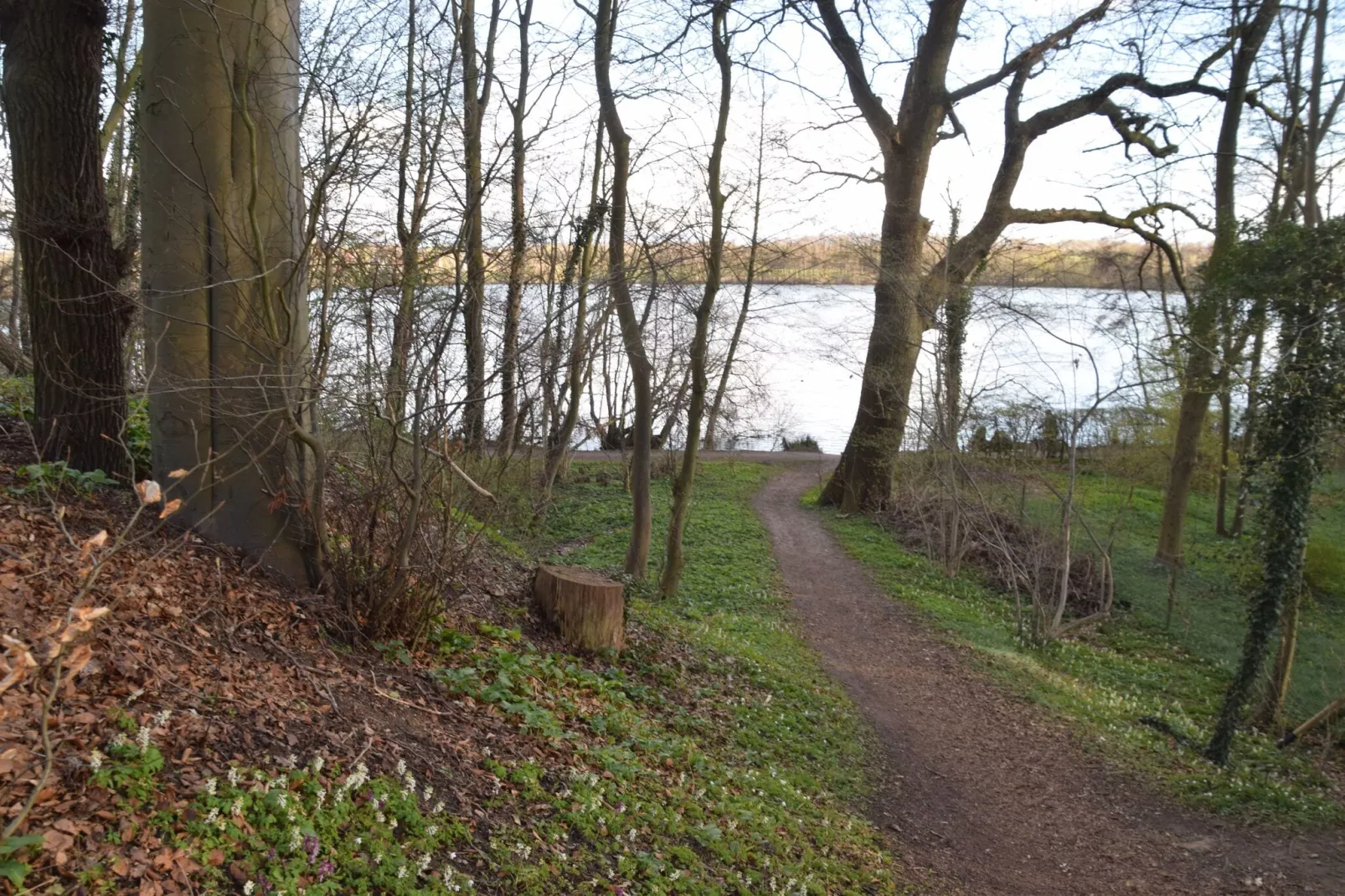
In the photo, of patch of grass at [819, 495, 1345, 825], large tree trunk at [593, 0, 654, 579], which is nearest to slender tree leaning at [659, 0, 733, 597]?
large tree trunk at [593, 0, 654, 579]

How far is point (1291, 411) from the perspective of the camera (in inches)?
328

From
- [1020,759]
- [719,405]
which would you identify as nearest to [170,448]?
[1020,759]

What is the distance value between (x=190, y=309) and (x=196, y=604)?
183cm

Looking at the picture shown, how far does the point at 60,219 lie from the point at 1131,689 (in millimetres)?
12750

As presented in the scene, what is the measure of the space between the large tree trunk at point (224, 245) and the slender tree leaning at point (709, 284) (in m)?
7.62

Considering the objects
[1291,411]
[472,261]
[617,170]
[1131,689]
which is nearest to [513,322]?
[472,261]

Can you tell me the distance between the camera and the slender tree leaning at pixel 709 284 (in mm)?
12383

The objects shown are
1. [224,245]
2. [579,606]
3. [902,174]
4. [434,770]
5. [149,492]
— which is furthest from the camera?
[902,174]

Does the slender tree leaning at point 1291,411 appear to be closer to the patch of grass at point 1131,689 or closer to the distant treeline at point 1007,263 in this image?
the patch of grass at point 1131,689

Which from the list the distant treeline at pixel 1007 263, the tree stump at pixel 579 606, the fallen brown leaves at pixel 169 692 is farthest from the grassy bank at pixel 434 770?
the distant treeline at pixel 1007 263

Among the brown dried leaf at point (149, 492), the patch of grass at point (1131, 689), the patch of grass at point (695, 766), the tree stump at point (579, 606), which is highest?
the brown dried leaf at point (149, 492)

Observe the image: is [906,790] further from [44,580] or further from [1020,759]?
[44,580]

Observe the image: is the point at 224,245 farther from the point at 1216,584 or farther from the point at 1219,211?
the point at 1216,584

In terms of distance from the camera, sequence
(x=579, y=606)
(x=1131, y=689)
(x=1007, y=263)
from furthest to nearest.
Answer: (x=1007, y=263)
(x=1131, y=689)
(x=579, y=606)
